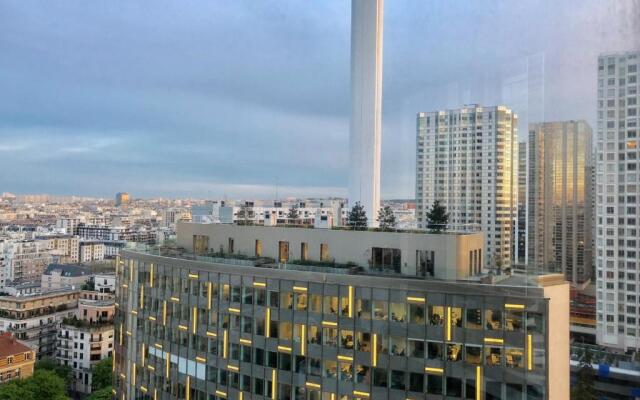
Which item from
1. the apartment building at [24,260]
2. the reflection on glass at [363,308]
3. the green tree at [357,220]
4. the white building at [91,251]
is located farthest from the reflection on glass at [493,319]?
the white building at [91,251]

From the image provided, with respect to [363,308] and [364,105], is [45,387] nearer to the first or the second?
[364,105]

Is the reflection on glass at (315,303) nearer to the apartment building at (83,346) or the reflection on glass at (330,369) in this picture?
the reflection on glass at (330,369)

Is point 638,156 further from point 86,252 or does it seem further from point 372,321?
point 86,252

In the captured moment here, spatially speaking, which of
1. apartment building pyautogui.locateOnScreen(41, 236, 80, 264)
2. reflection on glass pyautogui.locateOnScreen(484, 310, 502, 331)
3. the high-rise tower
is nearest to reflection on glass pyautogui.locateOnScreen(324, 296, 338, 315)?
reflection on glass pyautogui.locateOnScreen(484, 310, 502, 331)

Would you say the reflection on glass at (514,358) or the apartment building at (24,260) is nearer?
the reflection on glass at (514,358)

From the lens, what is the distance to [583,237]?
9.30ft

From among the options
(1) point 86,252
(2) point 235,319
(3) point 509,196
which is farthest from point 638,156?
(1) point 86,252

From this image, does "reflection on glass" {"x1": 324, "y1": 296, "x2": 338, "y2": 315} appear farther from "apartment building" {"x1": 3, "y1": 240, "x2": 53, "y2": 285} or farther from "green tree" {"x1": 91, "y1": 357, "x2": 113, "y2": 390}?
"apartment building" {"x1": 3, "y1": 240, "x2": 53, "y2": 285}

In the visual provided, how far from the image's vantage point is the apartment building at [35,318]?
14.6m

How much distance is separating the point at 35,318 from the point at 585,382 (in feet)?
52.2

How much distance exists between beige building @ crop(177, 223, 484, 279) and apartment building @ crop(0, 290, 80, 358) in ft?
36.4

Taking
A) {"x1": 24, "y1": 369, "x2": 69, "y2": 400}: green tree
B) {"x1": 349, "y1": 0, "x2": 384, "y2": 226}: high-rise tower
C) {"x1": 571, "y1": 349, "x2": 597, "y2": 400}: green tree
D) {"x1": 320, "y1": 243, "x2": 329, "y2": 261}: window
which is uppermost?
{"x1": 349, "y1": 0, "x2": 384, "y2": 226}: high-rise tower

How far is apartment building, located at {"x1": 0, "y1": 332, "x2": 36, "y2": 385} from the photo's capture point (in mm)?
11079

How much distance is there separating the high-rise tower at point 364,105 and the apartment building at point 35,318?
11.2 meters
